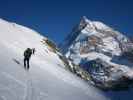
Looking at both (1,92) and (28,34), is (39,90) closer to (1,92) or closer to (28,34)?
(1,92)

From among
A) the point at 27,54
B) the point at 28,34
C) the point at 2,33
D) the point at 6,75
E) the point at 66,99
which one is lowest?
the point at 66,99

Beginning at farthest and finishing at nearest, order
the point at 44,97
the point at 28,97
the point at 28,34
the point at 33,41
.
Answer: the point at 28,34, the point at 33,41, the point at 44,97, the point at 28,97

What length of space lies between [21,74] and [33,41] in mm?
35301

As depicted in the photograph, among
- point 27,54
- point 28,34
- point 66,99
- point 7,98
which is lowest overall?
point 7,98

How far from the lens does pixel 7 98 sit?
2247 cm

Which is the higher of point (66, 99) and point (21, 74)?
point (21, 74)

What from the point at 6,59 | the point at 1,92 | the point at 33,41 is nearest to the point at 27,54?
the point at 6,59

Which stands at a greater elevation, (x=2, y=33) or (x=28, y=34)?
(x=28, y=34)

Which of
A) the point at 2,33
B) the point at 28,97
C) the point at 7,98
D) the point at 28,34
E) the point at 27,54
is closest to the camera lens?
the point at 7,98

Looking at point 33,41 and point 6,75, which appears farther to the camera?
point 33,41

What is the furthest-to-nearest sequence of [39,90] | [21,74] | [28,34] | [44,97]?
1. [28,34]
2. [21,74]
3. [39,90]
4. [44,97]

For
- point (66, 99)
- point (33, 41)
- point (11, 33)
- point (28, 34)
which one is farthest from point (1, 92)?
point (28, 34)

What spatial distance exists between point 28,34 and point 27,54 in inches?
1412

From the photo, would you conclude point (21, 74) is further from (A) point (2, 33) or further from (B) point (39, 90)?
(A) point (2, 33)
